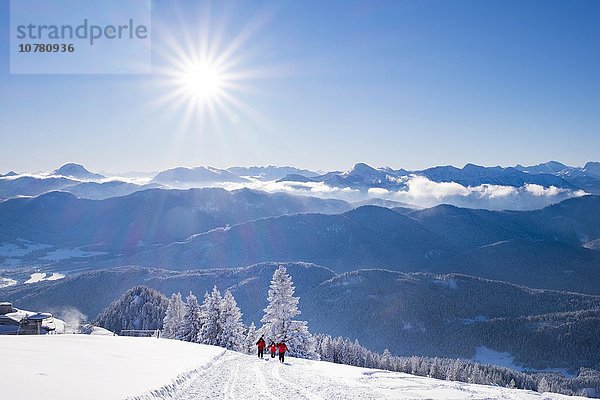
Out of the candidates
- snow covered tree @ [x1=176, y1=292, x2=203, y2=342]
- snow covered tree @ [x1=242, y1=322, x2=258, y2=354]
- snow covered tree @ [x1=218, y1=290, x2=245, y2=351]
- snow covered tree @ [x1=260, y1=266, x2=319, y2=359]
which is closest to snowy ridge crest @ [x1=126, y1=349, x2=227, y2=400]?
snow covered tree @ [x1=260, y1=266, x2=319, y2=359]

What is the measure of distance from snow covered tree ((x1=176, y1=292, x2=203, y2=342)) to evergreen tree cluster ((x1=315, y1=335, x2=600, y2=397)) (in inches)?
790

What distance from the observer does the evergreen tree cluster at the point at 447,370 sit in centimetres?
8356

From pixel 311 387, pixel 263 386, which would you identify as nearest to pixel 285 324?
pixel 311 387

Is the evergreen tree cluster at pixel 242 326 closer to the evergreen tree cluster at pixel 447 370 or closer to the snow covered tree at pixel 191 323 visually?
the snow covered tree at pixel 191 323

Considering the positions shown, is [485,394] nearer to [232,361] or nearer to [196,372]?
[196,372]

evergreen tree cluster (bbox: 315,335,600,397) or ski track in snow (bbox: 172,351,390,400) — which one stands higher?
ski track in snow (bbox: 172,351,390,400)

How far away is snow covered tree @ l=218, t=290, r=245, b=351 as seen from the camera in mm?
60375

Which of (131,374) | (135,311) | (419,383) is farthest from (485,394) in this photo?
(135,311)

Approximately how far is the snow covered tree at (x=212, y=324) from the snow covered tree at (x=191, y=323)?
2193 mm

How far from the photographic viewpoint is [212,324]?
62.1 metres

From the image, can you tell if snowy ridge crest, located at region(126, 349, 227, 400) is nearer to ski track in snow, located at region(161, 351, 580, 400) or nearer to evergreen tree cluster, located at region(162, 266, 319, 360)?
ski track in snow, located at region(161, 351, 580, 400)

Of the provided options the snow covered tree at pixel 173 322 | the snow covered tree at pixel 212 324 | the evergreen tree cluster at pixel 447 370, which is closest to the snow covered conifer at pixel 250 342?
the snow covered tree at pixel 212 324

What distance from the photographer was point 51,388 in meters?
14.4

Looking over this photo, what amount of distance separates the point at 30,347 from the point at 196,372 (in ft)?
27.5
